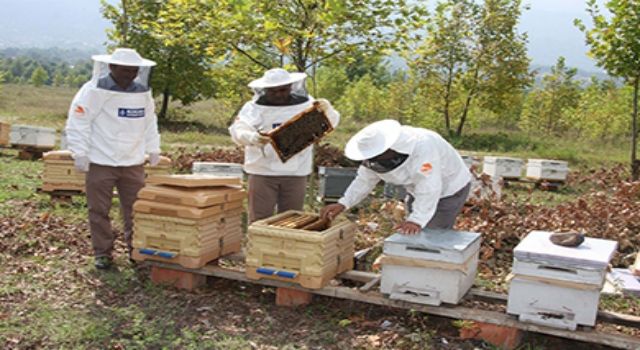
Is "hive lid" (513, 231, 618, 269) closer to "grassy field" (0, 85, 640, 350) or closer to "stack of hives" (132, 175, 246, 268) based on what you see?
"grassy field" (0, 85, 640, 350)

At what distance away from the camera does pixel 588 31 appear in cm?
1192

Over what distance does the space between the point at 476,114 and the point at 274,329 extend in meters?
25.6

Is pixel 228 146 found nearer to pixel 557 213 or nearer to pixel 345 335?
pixel 557 213

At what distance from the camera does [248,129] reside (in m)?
5.31

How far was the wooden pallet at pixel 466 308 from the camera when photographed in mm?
3893

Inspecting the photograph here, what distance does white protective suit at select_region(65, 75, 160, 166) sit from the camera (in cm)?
538

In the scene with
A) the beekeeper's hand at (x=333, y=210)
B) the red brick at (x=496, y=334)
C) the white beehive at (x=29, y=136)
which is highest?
the beekeeper's hand at (x=333, y=210)

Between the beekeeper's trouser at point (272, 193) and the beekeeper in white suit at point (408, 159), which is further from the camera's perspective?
the beekeeper's trouser at point (272, 193)

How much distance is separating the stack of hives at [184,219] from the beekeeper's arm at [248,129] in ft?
1.45

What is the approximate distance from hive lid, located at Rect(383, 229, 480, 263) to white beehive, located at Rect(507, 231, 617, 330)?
37 centimetres

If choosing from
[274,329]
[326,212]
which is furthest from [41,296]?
[326,212]

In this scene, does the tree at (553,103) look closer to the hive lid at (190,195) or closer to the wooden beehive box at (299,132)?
the wooden beehive box at (299,132)

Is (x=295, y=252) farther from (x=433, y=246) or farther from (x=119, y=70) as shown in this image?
(x=119, y=70)

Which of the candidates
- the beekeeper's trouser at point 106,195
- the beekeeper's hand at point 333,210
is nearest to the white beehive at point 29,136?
the beekeeper's trouser at point 106,195
